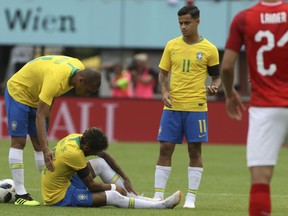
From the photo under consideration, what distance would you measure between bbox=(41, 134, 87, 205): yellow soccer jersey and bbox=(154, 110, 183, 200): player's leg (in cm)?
109

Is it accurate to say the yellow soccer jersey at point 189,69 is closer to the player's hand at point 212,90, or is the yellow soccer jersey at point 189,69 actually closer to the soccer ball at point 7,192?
the player's hand at point 212,90

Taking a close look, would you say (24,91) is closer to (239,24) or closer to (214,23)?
(239,24)

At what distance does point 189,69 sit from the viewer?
11031 millimetres

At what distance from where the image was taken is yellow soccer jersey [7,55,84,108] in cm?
1007

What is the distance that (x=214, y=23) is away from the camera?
25.8 metres

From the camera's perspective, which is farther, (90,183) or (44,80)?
(90,183)

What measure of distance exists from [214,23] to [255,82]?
59.7 ft

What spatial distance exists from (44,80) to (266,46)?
10.7ft

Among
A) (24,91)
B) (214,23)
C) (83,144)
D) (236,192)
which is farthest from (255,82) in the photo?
(214,23)

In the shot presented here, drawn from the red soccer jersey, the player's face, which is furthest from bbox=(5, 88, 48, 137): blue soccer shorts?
the red soccer jersey

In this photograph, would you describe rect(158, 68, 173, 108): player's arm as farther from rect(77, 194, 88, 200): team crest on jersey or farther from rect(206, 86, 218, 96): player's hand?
rect(77, 194, 88, 200): team crest on jersey

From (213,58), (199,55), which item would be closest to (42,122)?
(199,55)

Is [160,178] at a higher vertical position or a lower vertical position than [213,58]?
lower

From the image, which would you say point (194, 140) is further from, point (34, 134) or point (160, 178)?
point (34, 134)
